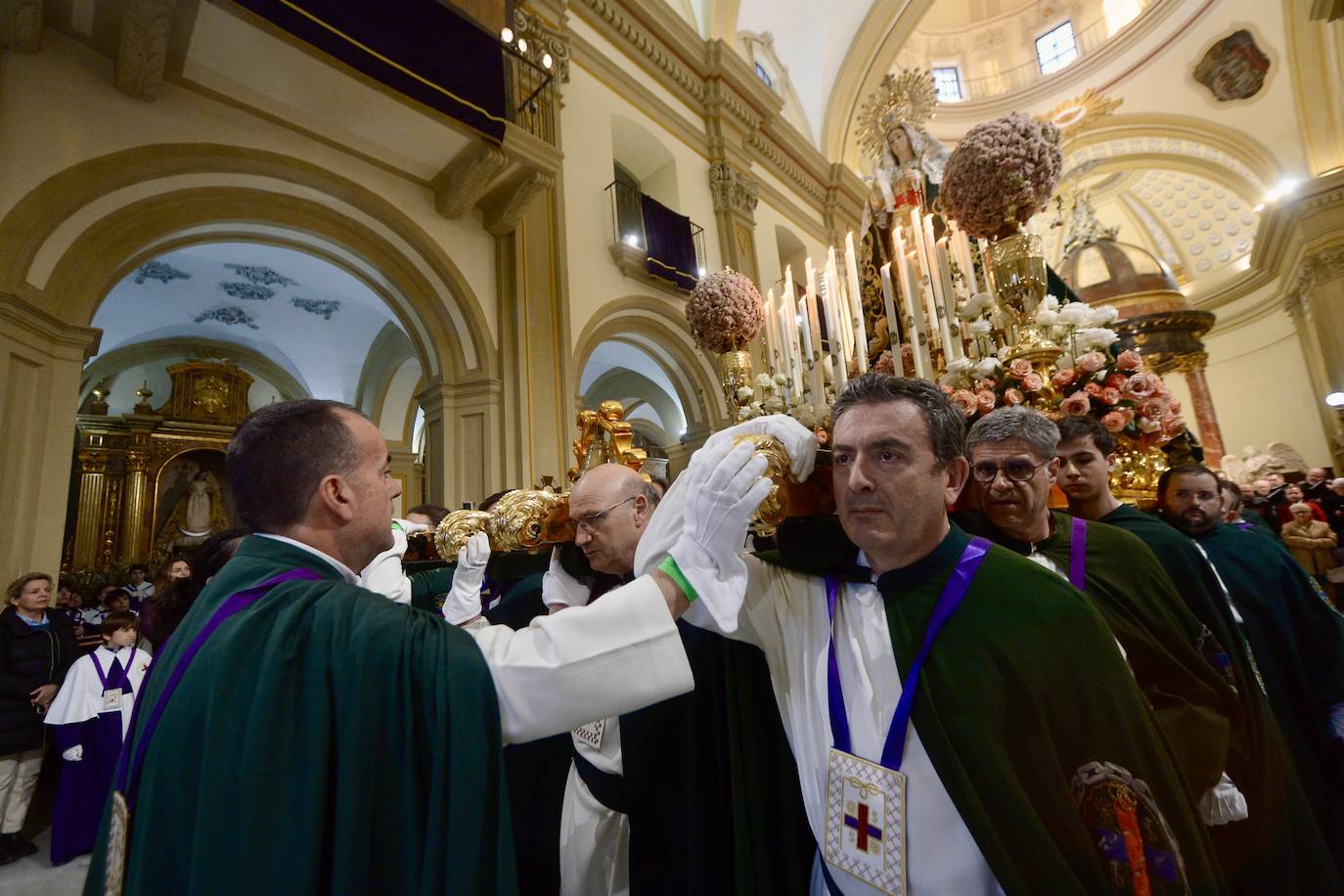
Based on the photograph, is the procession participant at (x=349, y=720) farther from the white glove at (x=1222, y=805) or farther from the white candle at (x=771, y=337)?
the white candle at (x=771, y=337)

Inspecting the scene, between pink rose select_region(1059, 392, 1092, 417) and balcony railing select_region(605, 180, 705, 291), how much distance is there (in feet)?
21.5

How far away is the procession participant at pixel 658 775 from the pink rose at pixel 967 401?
4.23 ft

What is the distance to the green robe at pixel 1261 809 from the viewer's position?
1777 millimetres

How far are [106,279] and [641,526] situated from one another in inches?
203

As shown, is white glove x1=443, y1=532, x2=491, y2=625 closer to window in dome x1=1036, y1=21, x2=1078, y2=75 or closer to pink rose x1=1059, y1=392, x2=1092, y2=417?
pink rose x1=1059, y1=392, x2=1092, y2=417

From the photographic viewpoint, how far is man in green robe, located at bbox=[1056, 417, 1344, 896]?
70.1 inches

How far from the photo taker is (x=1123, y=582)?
1.76m

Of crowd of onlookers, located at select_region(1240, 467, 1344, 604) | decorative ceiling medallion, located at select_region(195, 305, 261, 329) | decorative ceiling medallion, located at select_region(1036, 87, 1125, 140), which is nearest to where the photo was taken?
crowd of onlookers, located at select_region(1240, 467, 1344, 604)

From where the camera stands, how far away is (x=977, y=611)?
4.15 ft

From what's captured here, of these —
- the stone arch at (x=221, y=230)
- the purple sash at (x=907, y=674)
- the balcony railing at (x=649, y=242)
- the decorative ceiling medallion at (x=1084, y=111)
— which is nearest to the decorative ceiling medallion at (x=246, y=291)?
the stone arch at (x=221, y=230)

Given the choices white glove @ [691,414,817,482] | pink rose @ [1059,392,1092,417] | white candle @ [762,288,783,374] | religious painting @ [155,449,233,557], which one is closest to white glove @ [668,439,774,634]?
white glove @ [691,414,817,482]

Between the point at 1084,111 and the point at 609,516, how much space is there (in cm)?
1761

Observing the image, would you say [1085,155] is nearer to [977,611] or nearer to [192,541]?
[977,611]

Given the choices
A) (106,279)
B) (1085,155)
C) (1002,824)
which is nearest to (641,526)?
Result: (1002,824)
